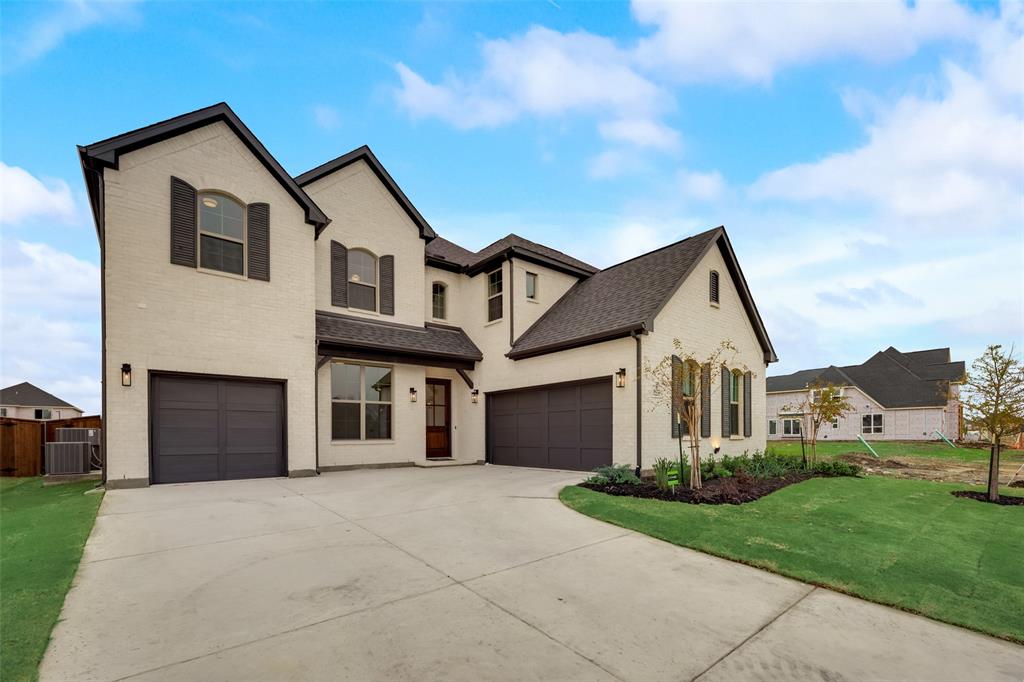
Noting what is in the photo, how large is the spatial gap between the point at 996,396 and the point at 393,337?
13.9 metres

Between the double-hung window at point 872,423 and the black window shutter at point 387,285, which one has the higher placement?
the black window shutter at point 387,285

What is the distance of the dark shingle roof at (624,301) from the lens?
11898mm

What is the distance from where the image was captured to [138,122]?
977 cm

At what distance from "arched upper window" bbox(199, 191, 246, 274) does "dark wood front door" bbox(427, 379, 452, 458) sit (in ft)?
22.4

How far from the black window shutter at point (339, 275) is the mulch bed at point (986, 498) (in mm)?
15062

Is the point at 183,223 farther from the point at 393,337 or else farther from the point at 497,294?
the point at 497,294

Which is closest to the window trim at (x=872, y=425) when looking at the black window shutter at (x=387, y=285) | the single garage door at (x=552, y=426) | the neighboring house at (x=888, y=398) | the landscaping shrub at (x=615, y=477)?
the neighboring house at (x=888, y=398)

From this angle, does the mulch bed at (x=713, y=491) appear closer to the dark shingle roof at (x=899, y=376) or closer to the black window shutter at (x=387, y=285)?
the black window shutter at (x=387, y=285)

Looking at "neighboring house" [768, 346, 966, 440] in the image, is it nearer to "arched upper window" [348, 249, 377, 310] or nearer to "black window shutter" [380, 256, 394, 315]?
"black window shutter" [380, 256, 394, 315]

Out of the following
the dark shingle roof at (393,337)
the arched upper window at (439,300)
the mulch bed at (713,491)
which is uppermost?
the arched upper window at (439,300)

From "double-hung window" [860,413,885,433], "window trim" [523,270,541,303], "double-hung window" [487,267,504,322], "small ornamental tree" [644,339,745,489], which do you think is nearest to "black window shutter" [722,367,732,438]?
"small ornamental tree" [644,339,745,489]

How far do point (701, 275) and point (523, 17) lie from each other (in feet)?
27.0

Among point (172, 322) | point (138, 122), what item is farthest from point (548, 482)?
point (138, 122)

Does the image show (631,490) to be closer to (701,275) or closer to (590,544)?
(590,544)
